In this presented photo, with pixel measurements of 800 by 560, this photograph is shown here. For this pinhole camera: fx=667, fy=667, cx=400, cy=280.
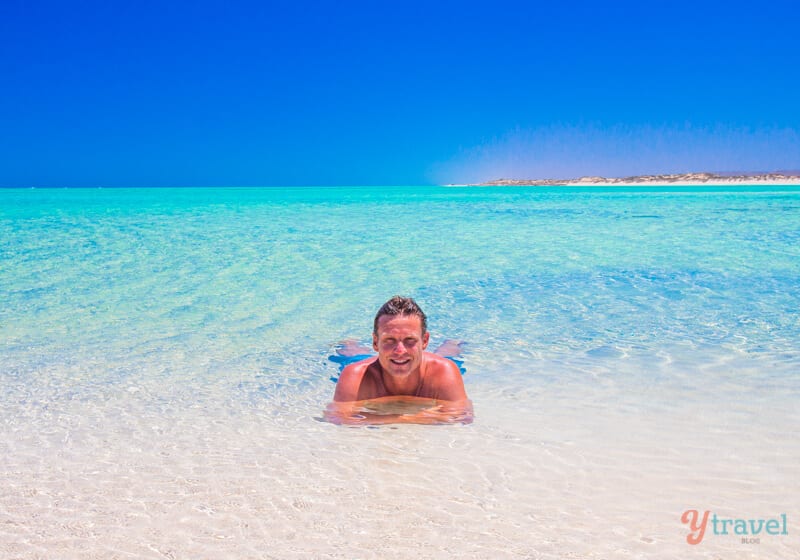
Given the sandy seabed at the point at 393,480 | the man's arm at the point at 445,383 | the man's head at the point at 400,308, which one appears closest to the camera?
the sandy seabed at the point at 393,480

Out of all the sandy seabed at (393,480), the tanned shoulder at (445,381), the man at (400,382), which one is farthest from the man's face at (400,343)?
the sandy seabed at (393,480)

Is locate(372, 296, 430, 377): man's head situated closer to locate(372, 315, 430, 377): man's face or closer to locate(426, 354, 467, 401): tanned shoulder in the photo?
locate(372, 315, 430, 377): man's face

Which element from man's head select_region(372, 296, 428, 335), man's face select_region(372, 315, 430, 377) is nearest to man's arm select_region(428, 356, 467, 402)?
man's face select_region(372, 315, 430, 377)

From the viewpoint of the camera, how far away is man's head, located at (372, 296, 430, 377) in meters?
4.00

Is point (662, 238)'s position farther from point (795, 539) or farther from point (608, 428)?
point (795, 539)

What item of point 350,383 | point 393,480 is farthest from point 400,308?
point 393,480

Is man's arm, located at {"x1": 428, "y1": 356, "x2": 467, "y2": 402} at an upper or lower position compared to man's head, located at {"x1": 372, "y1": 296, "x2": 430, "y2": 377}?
lower

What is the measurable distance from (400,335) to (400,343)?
65 millimetres

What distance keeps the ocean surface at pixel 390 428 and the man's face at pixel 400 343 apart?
0.47 metres

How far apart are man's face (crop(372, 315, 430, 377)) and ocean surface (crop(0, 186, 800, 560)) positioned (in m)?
0.47

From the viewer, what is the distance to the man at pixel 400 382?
4.02 meters

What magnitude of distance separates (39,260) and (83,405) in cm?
861

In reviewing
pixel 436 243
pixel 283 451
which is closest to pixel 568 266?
pixel 436 243

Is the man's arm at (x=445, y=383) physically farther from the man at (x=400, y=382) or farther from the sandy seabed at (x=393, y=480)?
the sandy seabed at (x=393, y=480)
